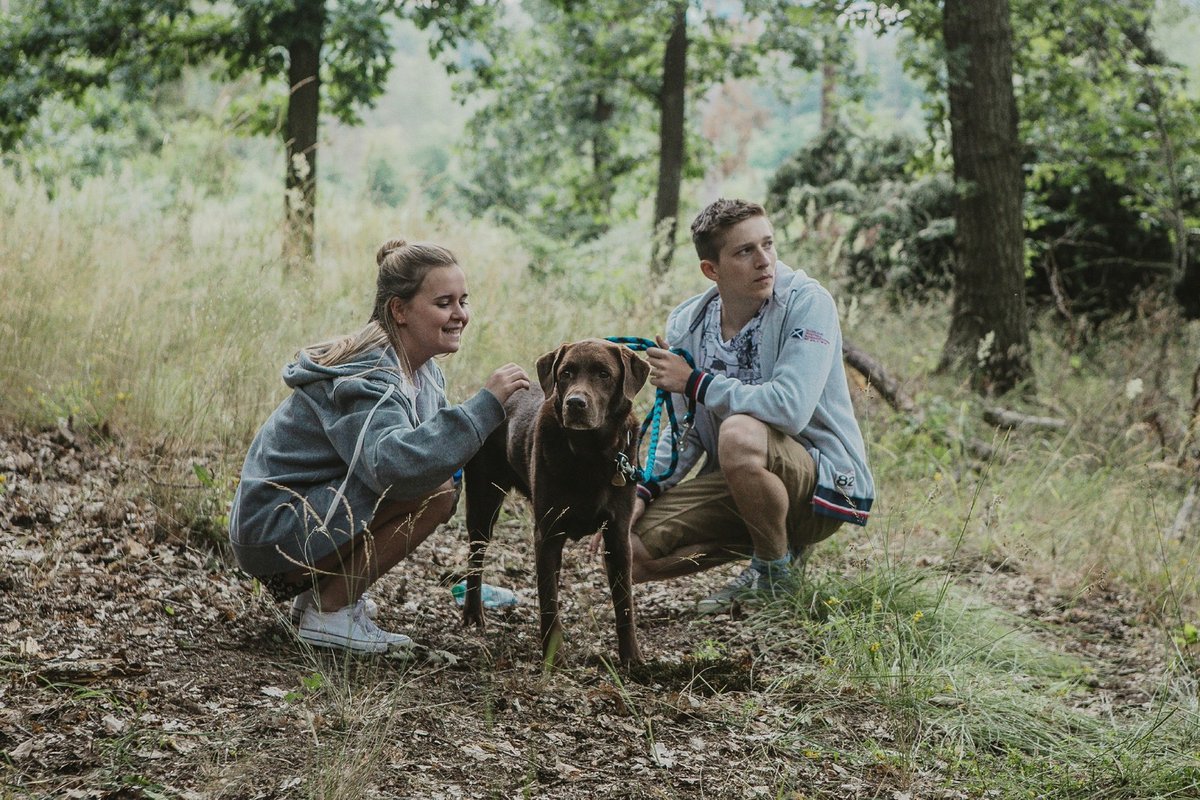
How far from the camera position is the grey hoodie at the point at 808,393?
3982 millimetres

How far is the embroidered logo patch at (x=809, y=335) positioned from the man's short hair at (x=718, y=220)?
1.48 ft

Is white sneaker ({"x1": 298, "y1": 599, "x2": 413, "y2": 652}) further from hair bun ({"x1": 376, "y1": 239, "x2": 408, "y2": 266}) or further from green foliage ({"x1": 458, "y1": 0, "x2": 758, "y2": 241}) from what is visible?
green foliage ({"x1": 458, "y1": 0, "x2": 758, "y2": 241})

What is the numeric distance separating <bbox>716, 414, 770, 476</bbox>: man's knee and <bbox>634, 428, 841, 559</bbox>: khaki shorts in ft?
0.63

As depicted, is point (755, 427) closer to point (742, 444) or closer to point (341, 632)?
point (742, 444)

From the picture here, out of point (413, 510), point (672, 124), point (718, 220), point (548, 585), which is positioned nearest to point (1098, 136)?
point (672, 124)

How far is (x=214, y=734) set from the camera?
2588 mm

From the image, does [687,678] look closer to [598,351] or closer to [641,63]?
[598,351]

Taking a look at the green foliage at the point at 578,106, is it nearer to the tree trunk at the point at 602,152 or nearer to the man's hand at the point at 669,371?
the tree trunk at the point at 602,152

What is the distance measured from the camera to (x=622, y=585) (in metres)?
3.57

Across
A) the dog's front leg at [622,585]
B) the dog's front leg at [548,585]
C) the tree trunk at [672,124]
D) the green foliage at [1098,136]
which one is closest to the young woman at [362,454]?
the dog's front leg at [548,585]

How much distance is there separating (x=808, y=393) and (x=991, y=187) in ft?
17.2

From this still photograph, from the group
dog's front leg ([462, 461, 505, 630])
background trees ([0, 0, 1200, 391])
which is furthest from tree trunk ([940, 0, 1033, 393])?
dog's front leg ([462, 461, 505, 630])

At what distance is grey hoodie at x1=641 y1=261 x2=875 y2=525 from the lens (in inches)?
157

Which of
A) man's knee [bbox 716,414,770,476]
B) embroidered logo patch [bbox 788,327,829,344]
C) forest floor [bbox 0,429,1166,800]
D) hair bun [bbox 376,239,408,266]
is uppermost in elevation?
hair bun [bbox 376,239,408,266]
